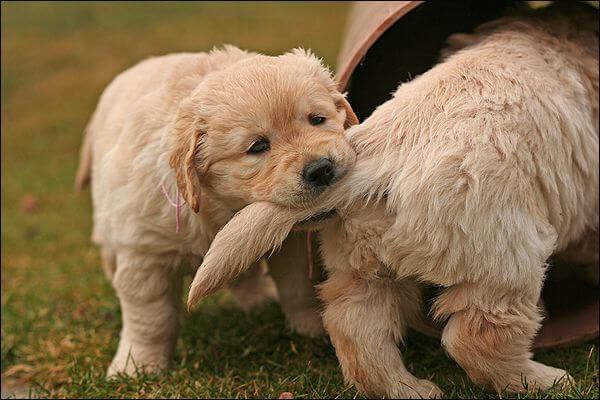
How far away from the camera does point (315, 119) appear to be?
3021mm

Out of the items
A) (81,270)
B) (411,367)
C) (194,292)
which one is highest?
(194,292)

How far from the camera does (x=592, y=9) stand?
4012mm

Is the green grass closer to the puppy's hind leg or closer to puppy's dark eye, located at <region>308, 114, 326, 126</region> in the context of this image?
the puppy's hind leg

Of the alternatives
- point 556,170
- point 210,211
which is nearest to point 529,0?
point 556,170

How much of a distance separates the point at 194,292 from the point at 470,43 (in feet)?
5.88

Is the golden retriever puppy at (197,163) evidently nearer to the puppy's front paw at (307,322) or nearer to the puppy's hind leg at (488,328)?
the puppy's front paw at (307,322)

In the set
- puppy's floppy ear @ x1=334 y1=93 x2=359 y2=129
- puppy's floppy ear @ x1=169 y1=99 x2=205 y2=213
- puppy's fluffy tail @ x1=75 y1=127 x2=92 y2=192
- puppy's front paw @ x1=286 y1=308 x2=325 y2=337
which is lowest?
puppy's front paw @ x1=286 y1=308 x2=325 y2=337

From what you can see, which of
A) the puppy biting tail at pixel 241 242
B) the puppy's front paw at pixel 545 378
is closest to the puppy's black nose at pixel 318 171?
the puppy biting tail at pixel 241 242

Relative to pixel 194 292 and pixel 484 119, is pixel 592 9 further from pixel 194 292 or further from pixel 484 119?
pixel 194 292

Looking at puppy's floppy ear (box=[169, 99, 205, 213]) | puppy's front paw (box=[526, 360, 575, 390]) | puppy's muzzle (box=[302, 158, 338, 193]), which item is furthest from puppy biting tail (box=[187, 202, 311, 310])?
puppy's front paw (box=[526, 360, 575, 390])

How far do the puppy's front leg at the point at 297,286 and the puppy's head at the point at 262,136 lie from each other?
606 mm

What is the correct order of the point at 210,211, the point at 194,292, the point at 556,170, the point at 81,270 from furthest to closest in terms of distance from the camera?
the point at 81,270
the point at 210,211
the point at 556,170
the point at 194,292

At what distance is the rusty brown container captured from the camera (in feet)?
12.0

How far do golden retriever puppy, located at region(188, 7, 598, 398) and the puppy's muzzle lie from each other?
6cm
